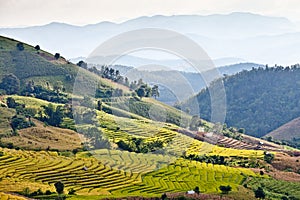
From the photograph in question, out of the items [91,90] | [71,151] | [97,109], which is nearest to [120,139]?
[71,151]

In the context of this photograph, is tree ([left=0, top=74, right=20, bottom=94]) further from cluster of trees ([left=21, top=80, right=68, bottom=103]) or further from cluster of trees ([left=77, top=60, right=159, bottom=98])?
cluster of trees ([left=77, top=60, right=159, bottom=98])

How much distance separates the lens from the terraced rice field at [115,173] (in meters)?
39.9

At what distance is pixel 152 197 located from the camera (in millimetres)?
36312

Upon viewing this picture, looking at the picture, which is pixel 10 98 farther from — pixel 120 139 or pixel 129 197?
pixel 129 197

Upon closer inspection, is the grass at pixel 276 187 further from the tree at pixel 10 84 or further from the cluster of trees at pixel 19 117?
the tree at pixel 10 84

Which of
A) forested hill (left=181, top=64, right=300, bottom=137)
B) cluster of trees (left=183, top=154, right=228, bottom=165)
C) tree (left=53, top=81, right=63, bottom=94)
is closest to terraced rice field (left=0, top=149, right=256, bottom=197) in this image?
cluster of trees (left=183, top=154, right=228, bottom=165)

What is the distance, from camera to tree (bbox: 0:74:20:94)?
82.5 meters

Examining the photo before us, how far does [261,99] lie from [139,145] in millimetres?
86433

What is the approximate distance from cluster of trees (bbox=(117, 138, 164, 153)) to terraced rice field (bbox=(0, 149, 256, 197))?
2.79 m

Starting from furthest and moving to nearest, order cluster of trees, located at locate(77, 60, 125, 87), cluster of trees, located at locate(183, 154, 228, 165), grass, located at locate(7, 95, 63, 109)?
cluster of trees, located at locate(77, 60, 125, 87) → grass, located at locate(7, 95, 63, 109) → cluster of trees, located at locate(183, 154, 228, 165)

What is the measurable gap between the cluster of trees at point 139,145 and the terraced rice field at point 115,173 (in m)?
2.79

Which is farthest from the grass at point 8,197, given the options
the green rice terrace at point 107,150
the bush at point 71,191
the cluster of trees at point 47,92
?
the cluster of trees at point 47,92

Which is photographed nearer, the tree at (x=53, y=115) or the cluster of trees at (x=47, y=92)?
the tree at (x=53, y=115)

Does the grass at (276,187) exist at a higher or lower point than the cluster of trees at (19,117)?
lower
